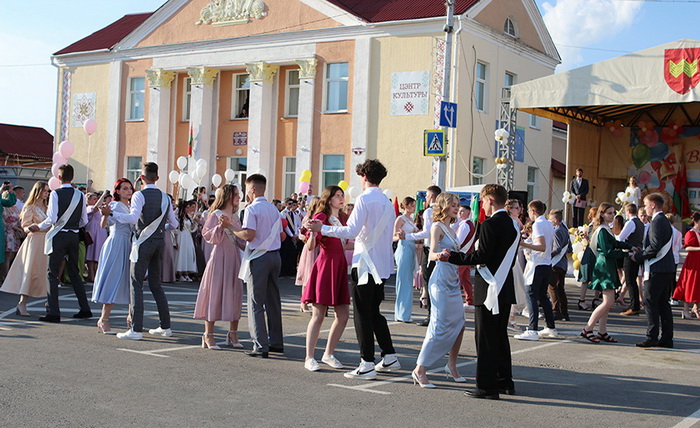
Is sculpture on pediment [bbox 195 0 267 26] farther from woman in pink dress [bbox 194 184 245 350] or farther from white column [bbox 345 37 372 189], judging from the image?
woman in pink dress [bbox 194 184 245 350]

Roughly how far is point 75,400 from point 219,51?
89.2 feet

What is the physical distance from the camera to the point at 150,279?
1005 centimetres

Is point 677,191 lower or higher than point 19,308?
higher

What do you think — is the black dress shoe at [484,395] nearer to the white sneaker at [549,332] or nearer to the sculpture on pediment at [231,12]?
the white sneaker at [549,332]

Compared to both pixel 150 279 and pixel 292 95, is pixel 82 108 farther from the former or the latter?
pixel 150 279

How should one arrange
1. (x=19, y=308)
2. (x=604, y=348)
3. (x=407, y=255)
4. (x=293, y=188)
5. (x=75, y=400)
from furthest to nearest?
1. (x=293, y=188)
2. (x=407, y=255)
3. (x=19, y=308)
4. (x=604, y=348)
5. (x=75, y=400)

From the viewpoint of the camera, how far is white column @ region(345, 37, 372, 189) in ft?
95.0

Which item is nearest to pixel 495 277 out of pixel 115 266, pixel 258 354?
pixel 258 354

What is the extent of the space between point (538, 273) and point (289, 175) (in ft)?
69.5

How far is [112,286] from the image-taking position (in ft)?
33.0

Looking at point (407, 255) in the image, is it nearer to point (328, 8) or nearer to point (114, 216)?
point (114, 216)

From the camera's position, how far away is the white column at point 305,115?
30.2 m

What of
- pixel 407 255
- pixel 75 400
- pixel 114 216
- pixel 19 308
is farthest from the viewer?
pixel 407 255

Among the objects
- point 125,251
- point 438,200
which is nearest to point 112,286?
point 125,251
